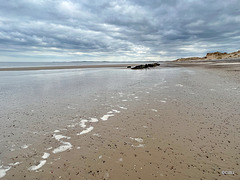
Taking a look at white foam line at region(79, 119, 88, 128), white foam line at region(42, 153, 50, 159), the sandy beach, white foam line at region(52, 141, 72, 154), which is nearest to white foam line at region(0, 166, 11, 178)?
the sandy beach

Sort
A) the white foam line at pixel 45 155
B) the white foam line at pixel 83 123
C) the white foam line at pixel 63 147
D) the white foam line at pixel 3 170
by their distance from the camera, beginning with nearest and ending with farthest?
the white foam line at pixel 3 170 → the white foam line at pixel 45 155 → the white foam line at pixel 63 147 → the white foam line at pixel 83 123

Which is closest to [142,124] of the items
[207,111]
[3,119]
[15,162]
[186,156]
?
[186,156]

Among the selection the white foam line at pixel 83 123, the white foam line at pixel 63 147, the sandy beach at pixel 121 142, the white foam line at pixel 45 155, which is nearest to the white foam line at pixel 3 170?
the sandy beach at pixel 121 142

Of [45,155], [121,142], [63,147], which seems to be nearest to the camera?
[45,155]

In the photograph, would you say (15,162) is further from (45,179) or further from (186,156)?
(186,156)

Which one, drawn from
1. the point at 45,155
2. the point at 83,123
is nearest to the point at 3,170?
the point at 45,155

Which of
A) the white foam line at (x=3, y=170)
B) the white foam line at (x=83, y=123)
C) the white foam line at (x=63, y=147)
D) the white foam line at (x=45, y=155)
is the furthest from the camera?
the white foam line at (x=83, y=123)

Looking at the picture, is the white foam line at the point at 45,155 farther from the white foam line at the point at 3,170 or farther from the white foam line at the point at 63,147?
the white foam line at the point at 3,170

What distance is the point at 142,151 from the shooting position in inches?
160

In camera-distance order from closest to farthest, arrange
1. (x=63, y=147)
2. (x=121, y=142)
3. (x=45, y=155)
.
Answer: (x=45, y=155)
(x=63, y=147)
(x=121, y=142)

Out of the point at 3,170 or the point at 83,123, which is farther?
the point at 83,123

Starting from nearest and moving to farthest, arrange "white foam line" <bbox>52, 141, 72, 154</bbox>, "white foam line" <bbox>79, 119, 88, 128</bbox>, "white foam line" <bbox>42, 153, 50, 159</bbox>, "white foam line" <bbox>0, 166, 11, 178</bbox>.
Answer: "white foam line" <bbox>0, 166, 11, 178</bbox> → "white foam line" <bbox>42, 153, 50, 159</bbox> → "white foam line" <bbox>52, 141, 72, 154</bbox> → "white foam line" <bbox>79, 119, 88, 128</bbox>

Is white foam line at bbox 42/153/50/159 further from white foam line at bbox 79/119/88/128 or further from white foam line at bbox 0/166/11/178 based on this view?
white foam line at bbox 79/119/88/128

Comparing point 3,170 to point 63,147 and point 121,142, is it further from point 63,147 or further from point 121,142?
point 121,142
